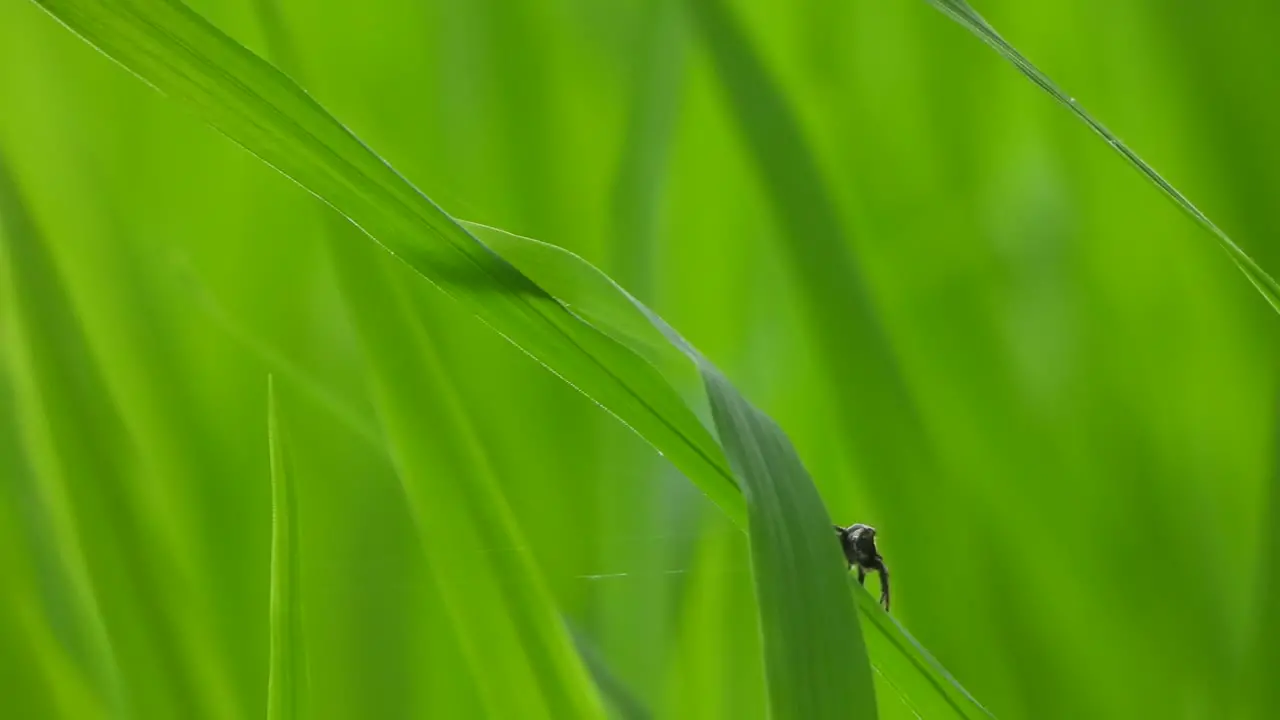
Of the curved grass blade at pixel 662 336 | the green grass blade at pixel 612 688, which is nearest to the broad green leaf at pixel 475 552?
the green grass blade at pixel 612 688

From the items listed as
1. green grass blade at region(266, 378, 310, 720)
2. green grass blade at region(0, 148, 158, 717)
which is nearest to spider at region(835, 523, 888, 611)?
green grass blade at region(266, 378, 310, 720)

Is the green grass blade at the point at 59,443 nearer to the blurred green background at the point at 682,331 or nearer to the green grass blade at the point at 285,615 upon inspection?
the blurred green background at the point at 682,331

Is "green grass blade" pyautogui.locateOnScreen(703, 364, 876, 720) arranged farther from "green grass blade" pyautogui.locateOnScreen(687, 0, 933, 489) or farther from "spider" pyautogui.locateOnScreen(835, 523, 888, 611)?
"green grass blade" pyautogui.locateOnScreen(687, 0, 933, 489)

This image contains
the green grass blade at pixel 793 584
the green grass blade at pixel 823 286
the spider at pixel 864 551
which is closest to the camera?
the green grass blade at pixel 793 584

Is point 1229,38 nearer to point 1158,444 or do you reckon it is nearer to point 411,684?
point 1158,444

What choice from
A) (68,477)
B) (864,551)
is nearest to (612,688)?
(864,551)

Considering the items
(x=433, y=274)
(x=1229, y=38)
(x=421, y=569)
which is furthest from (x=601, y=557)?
(x=1229, y=38)
